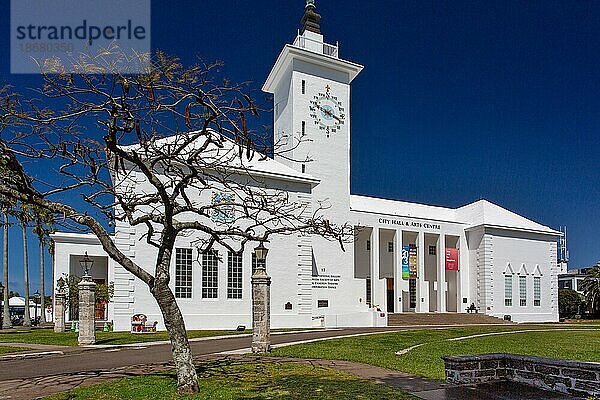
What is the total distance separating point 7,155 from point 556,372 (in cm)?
1010

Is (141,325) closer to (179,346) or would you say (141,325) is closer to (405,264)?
(179,346)

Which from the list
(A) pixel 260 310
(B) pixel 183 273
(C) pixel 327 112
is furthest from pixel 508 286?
(A) pixel 260 310

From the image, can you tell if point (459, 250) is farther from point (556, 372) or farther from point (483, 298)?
point (556, 372)

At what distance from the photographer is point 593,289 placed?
186ft

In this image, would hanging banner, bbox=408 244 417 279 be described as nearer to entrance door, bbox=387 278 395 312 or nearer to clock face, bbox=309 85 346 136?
entrance door, bbox=387 278 395 312

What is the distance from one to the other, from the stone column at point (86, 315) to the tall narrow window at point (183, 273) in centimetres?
903

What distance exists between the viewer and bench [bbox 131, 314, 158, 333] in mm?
28052

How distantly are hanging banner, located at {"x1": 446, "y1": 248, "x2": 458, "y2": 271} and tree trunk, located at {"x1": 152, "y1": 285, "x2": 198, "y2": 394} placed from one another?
36.5 meters

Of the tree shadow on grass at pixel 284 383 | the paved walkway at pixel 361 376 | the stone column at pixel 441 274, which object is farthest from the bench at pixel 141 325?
the stone column at pixel 441 274

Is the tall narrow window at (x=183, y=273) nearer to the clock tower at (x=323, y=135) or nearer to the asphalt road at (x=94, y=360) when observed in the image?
the clock tower at (x=323, y=135)

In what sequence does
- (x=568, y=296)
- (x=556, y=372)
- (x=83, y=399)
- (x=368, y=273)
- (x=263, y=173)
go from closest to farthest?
(x=556, y=372)
(x=83, y=399)
(x=263, y=173)
(x=368, y=273)
(x=568, y=296)

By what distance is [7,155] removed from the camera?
10.3 m

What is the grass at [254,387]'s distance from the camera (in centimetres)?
987

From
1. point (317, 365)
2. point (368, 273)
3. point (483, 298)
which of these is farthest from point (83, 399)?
point (483, 298)
